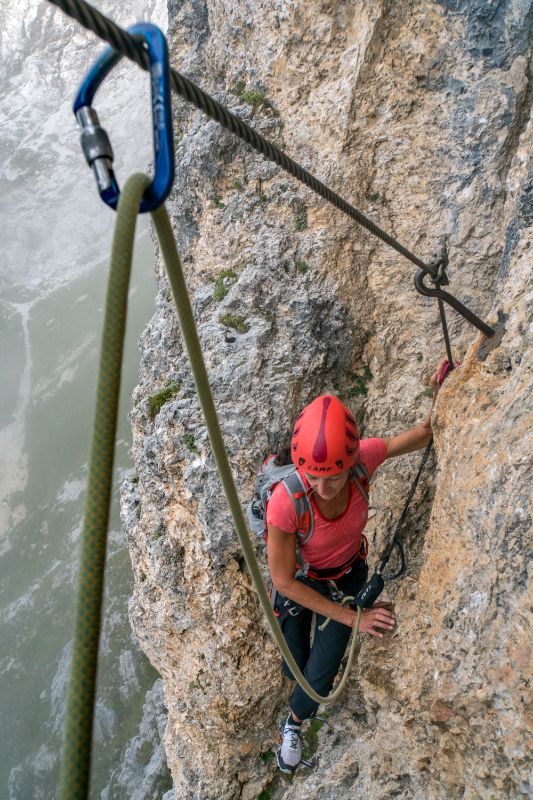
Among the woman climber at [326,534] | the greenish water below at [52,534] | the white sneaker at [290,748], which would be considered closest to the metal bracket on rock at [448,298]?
the woman climber at [326,534]

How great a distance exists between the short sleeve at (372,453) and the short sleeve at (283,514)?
2.23 feet

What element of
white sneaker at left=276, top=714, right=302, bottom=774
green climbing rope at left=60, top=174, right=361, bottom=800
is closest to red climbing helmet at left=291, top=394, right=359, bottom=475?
green climbing rope at left=60, top=174, right=361, bottom=800

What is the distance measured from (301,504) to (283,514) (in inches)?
5.1

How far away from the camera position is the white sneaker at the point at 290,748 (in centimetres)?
503

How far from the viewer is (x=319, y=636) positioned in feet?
12.8

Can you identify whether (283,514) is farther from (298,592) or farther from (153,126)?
(153,126)

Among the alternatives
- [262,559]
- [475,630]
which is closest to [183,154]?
[262,559]

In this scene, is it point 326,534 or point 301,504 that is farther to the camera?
point 326,534

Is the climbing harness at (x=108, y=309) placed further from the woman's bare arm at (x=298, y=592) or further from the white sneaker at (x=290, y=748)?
the white sneaker at (x=290, y=748)

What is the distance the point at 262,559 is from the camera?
17.0 ft

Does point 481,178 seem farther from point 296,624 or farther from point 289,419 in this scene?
point 296,624

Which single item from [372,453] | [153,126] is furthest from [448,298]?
[153,126]

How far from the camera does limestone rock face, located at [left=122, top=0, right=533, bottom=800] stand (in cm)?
349

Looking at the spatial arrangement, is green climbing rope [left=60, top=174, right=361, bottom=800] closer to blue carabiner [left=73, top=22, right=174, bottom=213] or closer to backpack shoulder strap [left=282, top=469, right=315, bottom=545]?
blue carabiner [left=73, top=22, right=174, bottom=213]
